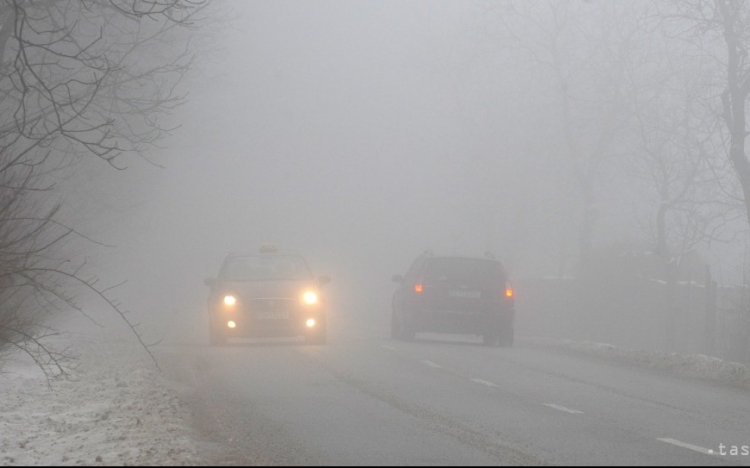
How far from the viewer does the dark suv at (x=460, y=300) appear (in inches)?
997

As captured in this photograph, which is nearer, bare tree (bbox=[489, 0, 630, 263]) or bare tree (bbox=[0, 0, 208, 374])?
bare tree (bbox=[0, 0, 208, 374])

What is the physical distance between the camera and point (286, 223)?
357ft

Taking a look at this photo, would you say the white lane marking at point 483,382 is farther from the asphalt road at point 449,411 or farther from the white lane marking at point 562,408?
the white lane marking at point 562,408

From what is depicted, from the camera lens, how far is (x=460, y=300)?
25.4 m

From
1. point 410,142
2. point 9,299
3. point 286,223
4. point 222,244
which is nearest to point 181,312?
point 9,299

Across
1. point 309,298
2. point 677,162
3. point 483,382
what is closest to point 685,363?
point 483,382

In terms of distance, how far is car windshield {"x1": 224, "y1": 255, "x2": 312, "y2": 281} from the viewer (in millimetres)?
24234

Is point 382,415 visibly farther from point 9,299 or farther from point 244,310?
point 244,310

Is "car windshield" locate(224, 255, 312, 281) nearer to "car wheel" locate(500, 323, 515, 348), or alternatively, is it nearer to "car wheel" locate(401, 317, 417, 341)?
"car wheel" locate(401, 317, 417, 341)

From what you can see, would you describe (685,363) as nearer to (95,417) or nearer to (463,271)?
(463,271)

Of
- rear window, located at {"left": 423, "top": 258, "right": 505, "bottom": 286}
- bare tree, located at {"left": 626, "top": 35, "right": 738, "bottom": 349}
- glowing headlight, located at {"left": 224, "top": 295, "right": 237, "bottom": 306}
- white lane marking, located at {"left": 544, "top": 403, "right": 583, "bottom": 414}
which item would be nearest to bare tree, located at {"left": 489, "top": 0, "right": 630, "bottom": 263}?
bare tree, located at {"left": 626, "top": 35, "right": 738, "bottom": 349}

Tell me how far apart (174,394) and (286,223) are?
95.3 m

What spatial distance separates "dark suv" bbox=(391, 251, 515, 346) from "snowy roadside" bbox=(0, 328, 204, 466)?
789 centimetres

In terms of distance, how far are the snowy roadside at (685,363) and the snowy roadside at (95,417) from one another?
7929 millimetres
